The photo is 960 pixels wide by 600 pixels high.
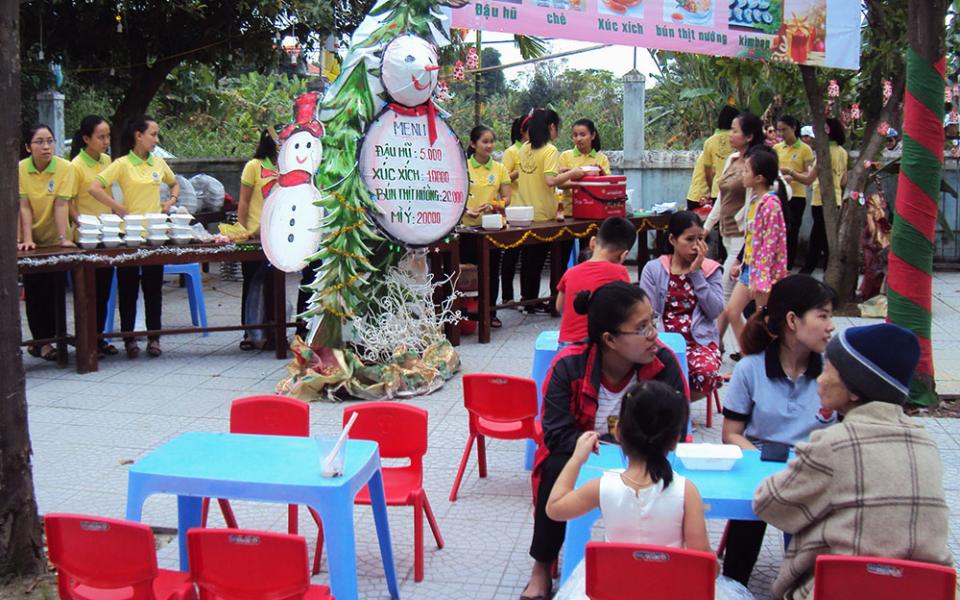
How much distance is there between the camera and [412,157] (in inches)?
294

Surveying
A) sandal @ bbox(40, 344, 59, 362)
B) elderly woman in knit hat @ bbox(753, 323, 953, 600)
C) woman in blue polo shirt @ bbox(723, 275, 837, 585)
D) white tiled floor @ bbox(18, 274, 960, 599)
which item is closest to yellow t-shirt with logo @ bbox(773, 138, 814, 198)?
white tiled floor @ bbox(18, 274, 960, 599)

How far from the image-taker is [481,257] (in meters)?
8.66

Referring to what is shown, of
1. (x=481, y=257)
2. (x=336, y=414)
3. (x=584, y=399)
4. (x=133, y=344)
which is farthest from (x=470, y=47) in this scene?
(x=584, y=399)

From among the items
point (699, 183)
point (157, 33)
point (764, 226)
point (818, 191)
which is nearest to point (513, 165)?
point (699, 183)

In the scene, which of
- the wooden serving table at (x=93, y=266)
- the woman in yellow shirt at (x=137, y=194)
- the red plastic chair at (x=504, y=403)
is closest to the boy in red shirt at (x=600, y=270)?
the red plastic chair at (x=504, y=403)

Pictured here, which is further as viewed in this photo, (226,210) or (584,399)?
(226,210)

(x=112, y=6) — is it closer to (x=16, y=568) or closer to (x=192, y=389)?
(x=192, y=389)

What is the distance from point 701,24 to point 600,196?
1738 millimetres

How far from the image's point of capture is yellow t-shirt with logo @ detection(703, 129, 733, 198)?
10469mm

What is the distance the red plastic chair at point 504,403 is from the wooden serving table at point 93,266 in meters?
3.56

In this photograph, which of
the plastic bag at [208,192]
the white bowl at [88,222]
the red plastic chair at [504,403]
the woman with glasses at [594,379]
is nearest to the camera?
the woman with glasses at [594,379]

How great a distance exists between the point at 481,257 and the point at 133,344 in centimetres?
290

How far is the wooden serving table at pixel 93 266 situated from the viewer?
7707mm

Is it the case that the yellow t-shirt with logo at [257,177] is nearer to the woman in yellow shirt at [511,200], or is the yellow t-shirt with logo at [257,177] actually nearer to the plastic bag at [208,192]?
the woman in yellow shirt at [511,200]
